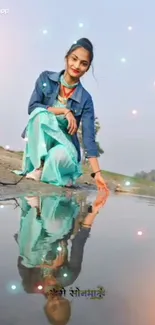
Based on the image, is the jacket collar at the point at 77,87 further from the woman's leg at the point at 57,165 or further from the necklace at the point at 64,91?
the woman's leg at the point at 57,165

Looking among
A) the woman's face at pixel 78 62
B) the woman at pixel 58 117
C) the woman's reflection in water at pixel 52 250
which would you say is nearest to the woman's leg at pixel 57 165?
the woman at pixel 58 117

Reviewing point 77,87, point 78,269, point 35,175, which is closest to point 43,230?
point 78,269

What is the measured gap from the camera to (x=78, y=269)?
711 mm

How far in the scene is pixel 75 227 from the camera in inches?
45.7

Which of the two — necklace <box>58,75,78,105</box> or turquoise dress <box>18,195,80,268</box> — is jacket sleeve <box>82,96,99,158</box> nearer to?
necklace <box>58,75,78,105</box>

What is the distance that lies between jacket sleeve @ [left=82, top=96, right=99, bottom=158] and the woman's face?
17 cm

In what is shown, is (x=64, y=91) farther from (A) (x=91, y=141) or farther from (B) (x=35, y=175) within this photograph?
(B) (x=35, y=175)

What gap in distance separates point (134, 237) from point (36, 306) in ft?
2.22

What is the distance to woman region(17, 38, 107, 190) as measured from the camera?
2447mm

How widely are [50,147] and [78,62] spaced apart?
0.52 m

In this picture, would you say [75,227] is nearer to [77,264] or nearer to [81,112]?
[77,264]

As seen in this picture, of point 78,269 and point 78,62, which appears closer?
point 78,269

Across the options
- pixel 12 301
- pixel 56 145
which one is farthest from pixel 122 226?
pixel 56 145

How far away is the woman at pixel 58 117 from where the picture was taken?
2447 mm
